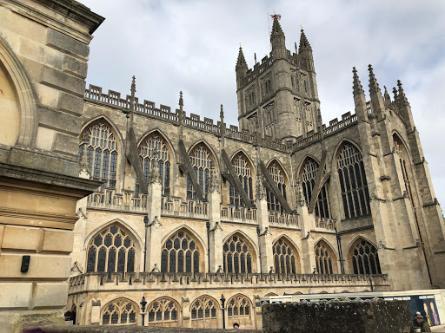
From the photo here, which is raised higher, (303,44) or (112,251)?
(303,44)

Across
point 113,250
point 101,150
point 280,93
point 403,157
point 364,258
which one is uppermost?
point 280,93

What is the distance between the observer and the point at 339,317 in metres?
2.04

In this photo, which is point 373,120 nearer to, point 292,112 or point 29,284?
point 292,112

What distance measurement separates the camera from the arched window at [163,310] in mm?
14617

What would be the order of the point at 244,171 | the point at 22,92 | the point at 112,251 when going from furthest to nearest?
the point at 244,171 < the point at 112,251 < the point at 22,92

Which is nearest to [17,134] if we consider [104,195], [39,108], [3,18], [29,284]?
[39,108]

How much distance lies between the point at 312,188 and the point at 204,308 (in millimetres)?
17380

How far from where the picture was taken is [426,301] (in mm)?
14969

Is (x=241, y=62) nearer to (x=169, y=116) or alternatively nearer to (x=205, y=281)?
(x=169, y=116)

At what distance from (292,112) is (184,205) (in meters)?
21.8

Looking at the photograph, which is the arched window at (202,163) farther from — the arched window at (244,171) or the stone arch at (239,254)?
the stone arch at (239,254)

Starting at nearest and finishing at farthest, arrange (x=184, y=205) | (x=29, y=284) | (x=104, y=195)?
(x=29, y=284) < (x=104, y=195) < (x=184, y=205)

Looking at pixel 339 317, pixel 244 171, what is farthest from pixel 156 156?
pixel 339 317

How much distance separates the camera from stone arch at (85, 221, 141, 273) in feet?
56.7
